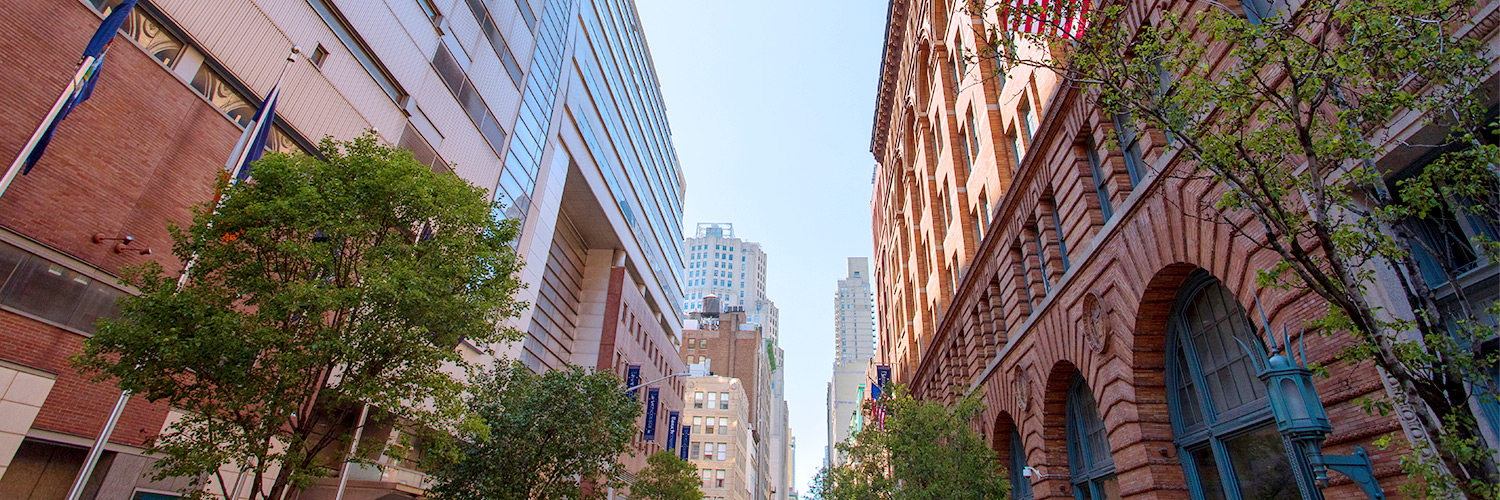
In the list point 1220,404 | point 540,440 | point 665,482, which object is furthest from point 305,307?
point 665,482

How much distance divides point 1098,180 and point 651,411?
150 feet

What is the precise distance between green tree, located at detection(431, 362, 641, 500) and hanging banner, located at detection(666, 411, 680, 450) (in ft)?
131

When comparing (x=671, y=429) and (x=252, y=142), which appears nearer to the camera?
(x=252, y=142)

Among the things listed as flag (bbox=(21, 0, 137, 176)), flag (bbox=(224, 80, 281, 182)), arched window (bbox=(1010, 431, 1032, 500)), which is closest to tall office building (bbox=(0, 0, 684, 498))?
flag (bbox=(21, 0, 137, 176))

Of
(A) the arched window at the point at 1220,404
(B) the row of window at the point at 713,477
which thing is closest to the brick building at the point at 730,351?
(B) the row of window at the point at 713,477

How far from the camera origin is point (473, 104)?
30.9 metres

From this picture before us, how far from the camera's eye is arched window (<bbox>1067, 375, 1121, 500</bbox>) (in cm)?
1738

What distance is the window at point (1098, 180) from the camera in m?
16.6

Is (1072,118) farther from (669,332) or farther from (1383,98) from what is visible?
(669,332)

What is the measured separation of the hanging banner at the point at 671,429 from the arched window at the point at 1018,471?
41662 mm

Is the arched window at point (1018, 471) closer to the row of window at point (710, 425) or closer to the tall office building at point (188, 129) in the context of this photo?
the tall office building at point (188, 129)

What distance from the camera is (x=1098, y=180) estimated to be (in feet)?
55.7

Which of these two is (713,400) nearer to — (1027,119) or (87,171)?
(1027,119)

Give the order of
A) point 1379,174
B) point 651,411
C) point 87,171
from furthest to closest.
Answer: point 651,411 → point 87,171 → point 1379,174
